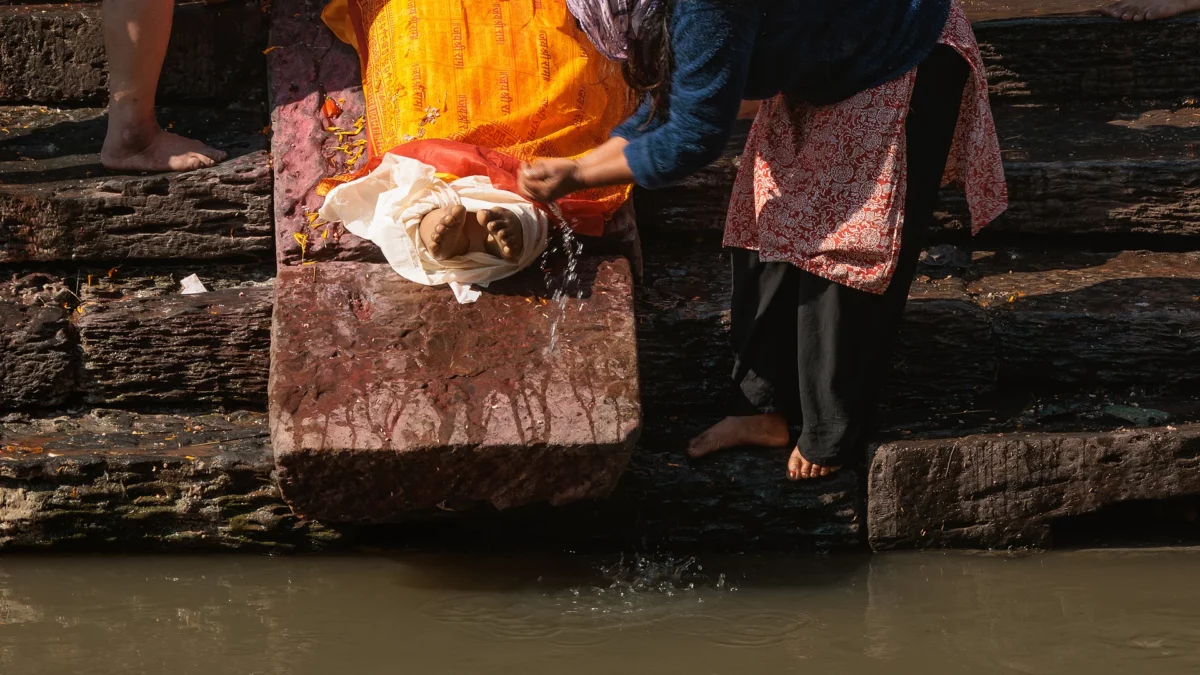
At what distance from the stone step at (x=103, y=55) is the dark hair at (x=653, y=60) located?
1984mm

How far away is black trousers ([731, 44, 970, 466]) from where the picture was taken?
9.30ft

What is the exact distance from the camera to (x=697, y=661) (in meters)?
2.66

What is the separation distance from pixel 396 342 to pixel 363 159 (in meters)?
0.82

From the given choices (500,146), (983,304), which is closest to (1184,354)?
(983,304)

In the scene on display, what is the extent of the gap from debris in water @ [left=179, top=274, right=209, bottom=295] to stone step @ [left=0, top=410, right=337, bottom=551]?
59cm

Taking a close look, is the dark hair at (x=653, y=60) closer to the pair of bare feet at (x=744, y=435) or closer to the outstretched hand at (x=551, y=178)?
the outstretched hand at (x=551, y=178)

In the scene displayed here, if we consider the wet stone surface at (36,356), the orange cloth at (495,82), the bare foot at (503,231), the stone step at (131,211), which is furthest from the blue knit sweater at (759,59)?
the wet stone surface at (36,356)

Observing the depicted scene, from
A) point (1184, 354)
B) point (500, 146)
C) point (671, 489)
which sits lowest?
point (671, 489)

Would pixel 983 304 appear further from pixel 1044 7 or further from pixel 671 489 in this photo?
pixel 1044 7

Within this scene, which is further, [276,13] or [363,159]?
[276,13]

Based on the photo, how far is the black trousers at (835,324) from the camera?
284 centimetres

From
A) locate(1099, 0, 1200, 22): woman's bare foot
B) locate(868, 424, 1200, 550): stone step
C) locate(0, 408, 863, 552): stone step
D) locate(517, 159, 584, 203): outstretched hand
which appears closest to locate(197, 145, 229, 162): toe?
locate(0, 408, 863, 552): stone step

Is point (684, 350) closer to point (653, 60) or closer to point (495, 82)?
point (495, 82)

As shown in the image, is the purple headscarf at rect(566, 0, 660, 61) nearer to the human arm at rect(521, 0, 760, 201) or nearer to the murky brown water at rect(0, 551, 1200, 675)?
the human arm at rect(521, 0, 760, 201)
